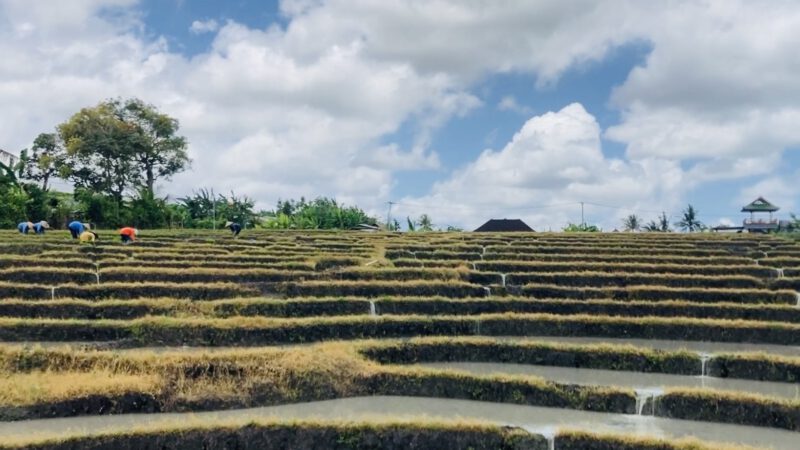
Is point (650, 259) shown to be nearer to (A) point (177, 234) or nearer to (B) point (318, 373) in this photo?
(B) point (318, 373)

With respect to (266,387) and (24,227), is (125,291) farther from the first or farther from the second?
(24,227)

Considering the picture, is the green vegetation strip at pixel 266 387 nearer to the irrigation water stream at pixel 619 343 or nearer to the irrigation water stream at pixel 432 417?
the irrigation water stream at pixel 432 417

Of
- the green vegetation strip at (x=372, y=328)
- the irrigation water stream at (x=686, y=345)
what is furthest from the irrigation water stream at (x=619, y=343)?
the green vegetation strip at (x=372, y=328)

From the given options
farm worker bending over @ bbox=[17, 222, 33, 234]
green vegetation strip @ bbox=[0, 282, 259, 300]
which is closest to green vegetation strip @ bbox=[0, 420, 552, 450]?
green vegetation strip @ bbox=[0, 282, 259, 300]

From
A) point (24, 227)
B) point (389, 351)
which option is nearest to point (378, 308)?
point (389, 351)

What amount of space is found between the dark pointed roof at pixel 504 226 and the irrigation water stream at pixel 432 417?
36.9 m

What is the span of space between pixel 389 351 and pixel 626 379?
390 cm

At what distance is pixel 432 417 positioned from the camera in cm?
916

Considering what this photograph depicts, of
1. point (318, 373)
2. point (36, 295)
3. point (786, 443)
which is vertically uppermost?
point (36, 295)

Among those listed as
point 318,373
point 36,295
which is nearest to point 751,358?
point 318,373

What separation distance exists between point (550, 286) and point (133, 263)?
10.1 metres

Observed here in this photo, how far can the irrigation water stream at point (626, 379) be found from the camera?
1087cm

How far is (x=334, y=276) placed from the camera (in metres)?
17.1

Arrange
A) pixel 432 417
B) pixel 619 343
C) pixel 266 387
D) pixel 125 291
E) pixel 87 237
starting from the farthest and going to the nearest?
pixel 87 237
pixel 125 291
pixel 619 343
pixel 266 387
pixel 432 417
